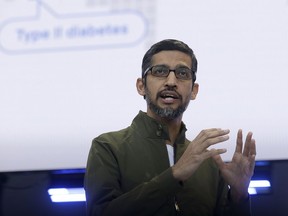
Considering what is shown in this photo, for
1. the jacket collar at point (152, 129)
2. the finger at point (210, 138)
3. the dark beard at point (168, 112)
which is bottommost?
the finger at point (210, 138)

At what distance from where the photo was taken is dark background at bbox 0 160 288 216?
2012mm

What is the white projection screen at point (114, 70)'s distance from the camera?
196 centimetres

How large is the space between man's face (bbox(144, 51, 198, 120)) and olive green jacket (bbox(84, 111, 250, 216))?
0.06 m

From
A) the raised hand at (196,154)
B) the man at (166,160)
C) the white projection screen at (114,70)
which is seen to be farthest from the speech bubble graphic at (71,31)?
the raised hand at (196,154)

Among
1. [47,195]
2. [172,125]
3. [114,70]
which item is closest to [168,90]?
[172,125]

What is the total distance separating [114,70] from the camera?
6.81 feet

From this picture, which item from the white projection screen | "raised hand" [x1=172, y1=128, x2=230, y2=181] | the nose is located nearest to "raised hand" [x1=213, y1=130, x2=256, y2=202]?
"raised hand" [x1=172, y1=128, x2=230, y2=181]

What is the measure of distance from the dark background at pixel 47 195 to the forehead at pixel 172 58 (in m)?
0.67

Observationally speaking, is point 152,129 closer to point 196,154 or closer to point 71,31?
point 196,154

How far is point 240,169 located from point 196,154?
0.58ft

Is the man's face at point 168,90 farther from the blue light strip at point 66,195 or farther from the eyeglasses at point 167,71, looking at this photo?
the blue light strip at point 66,195

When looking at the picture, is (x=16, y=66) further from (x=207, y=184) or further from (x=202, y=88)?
(x=207, y=184)

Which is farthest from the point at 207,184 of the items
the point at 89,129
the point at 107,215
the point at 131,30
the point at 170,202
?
the point at 131,30

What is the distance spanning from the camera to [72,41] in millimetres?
2137
